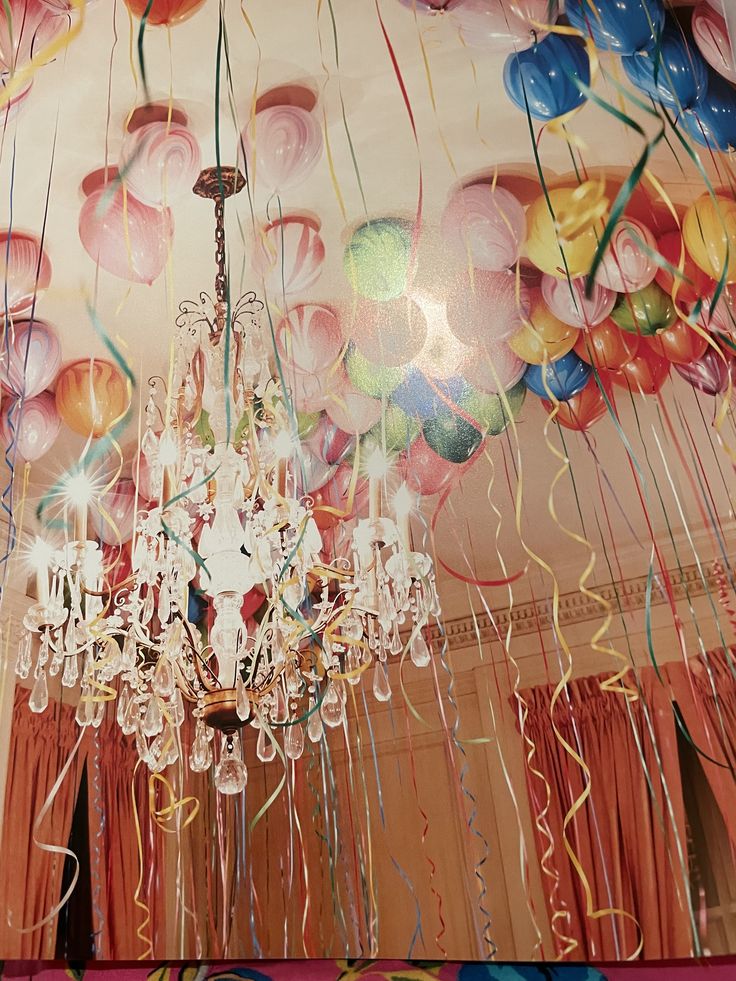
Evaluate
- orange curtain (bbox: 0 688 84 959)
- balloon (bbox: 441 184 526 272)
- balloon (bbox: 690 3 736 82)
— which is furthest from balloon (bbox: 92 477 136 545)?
balloon (bbox: 690 3 736 82)

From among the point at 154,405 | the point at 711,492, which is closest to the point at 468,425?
the point at 711,492

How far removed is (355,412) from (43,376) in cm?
47

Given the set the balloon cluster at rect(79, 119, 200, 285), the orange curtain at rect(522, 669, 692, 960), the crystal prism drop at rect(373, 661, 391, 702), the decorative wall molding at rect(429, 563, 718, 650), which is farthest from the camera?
the balloon cluster at rect(79, 119, 200, 285)

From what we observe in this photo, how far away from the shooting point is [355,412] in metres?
1.18

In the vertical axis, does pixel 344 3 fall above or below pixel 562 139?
above

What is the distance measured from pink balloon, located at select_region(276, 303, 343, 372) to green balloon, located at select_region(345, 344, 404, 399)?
0.08ft

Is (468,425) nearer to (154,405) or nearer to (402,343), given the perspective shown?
(402,343)

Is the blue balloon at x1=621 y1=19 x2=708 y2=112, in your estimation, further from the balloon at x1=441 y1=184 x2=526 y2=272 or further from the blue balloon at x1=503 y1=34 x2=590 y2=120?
the balloon at x1=441 y1=184 x2=526 y2=272

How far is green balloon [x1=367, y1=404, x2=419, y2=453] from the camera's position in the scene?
1.15 m

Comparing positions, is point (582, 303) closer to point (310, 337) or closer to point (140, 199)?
point (310, 337)

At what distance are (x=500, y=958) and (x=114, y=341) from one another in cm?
94

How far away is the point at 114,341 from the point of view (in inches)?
50.2

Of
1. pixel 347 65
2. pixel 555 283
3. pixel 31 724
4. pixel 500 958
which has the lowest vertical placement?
pixel 500 958

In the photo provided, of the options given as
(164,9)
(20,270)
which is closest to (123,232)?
(20,270)
